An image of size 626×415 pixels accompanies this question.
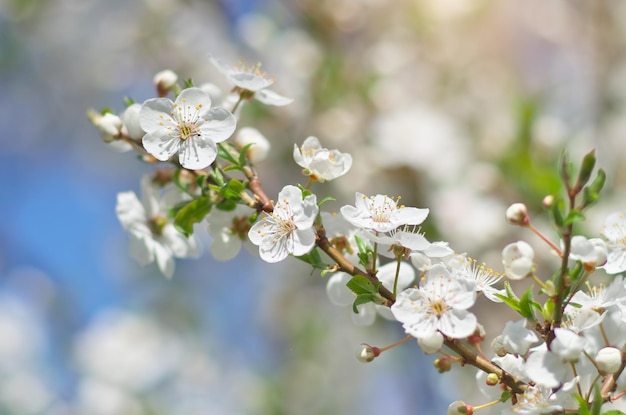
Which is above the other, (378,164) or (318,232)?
(318,232)

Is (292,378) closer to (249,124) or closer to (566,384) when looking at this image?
(249,124)

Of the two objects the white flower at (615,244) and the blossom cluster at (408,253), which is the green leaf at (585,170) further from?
the white flower at (615,244)

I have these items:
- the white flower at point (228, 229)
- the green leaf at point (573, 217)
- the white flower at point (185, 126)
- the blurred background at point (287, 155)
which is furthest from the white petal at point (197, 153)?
the blurred background at point (287, 155)

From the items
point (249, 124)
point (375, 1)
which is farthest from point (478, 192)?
point (375, 1)

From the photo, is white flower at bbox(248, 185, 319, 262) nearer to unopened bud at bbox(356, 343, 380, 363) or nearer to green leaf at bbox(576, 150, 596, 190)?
unopened bud at bbox(356, 343, 380, 363)

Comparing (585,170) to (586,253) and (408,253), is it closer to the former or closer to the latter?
(586,253)

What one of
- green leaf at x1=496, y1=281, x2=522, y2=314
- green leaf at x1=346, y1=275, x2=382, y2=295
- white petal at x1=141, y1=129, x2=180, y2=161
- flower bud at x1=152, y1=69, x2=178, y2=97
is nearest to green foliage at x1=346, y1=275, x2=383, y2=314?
green leaf at x1=346, y1=275, x2=382, y2=295
